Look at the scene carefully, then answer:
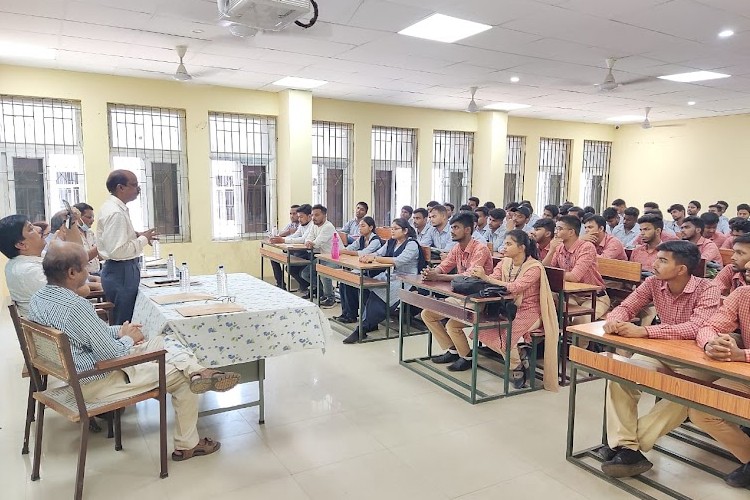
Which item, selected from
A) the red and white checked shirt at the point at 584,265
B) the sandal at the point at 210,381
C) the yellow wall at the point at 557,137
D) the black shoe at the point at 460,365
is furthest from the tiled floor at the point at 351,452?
the yellow wall at the point at 557,137

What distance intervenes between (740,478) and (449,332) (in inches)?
77.5

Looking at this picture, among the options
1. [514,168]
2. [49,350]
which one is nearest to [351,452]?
[49,350]

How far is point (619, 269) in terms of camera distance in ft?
14.2

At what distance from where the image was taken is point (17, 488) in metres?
2.38

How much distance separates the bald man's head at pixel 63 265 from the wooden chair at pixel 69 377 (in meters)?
0.21

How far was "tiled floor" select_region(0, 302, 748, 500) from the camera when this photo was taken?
2420 millimetres

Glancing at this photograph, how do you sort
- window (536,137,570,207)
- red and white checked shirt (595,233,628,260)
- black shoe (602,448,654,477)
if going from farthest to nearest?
window (536,137,570,207)
red and white checked shirt (595,233,628,260)
black shoe (602,448,654,477)

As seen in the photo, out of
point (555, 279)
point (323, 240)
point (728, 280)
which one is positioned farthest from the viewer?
point (323, 240)

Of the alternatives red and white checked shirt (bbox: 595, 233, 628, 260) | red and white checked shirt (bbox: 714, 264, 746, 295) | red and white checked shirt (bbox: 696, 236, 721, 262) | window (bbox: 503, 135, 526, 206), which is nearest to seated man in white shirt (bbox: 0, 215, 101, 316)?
red and white checked shirt (bbox: 714, 264, 746, 295)

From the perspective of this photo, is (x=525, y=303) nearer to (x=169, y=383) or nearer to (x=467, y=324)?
(x=467, y=324)

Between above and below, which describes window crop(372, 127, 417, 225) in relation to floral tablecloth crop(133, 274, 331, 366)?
above

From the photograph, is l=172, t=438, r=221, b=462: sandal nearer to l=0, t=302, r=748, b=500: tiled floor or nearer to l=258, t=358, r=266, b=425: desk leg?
l=0, t=302, r=748, b=500: tiled floor

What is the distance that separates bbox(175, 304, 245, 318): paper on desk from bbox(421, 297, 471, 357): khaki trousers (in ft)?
5.05

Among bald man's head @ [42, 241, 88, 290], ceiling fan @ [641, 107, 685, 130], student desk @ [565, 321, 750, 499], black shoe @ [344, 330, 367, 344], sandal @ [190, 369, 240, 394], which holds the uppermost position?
ceiling fan @ [641, 107, 685, 130]
